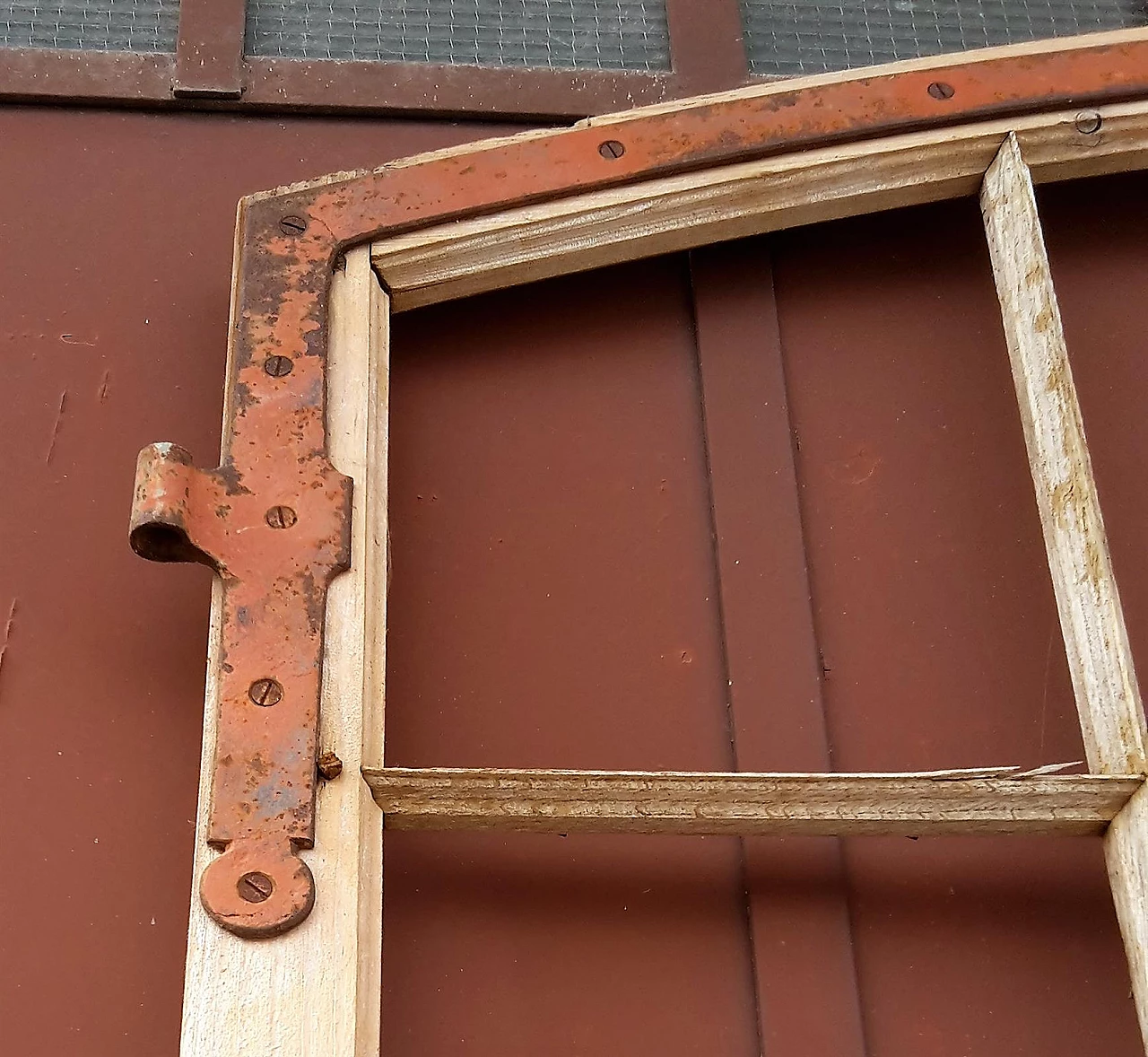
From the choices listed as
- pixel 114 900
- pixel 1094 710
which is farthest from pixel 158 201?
pixel 1094 710

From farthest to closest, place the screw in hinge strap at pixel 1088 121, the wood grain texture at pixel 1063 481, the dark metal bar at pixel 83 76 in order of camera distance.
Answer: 1. the dark metal bar at pixel 83 76
2. the screw in hinge strap at pixel 1088 121
3. the wood grain texture at pixel 1063 481

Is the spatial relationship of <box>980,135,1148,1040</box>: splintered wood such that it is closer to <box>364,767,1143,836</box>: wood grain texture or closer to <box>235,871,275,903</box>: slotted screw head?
<box>364,767,1143,836</box>: wood grain texture

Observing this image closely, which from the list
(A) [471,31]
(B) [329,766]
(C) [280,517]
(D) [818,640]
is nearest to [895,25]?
(A) [471,31]

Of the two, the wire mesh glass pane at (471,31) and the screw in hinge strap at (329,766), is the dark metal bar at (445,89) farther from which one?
the screw in hinge strap at (329,766)

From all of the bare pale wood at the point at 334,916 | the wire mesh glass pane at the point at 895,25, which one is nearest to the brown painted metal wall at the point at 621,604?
the bare pale wood at the point at 334,916

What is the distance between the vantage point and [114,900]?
3.21 ft

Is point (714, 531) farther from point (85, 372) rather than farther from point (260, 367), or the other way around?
point (85, 372)

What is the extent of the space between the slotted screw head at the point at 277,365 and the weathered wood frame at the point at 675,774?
32 millimetres

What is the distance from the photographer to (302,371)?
1036 mm

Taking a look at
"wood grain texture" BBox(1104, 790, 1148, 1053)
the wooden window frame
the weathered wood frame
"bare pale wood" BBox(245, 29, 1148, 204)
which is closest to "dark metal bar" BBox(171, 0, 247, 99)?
the wooden window frame

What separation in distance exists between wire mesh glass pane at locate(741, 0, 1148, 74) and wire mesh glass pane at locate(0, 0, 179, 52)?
0.55 metres

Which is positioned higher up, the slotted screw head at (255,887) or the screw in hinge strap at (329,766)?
the screw in hinge strap at (329,766)

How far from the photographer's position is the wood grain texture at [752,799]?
2.96ft

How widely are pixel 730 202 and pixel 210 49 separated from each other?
50 cm
